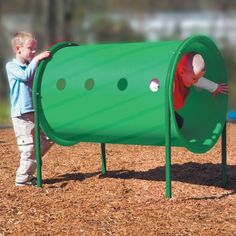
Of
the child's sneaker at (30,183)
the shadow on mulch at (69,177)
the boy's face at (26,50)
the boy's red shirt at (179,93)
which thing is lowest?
the shadow on mulch at (69,177)

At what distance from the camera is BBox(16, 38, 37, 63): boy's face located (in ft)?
15.6

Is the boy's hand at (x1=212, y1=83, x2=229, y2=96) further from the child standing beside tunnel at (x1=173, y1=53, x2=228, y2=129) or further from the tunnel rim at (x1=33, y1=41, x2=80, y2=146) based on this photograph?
the tunnel rim at (x1=33, y1=41, x2=80, y2=146)

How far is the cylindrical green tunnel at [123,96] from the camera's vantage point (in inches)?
167

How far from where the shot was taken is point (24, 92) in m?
4.79

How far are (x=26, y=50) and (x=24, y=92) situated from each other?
13.7 inches

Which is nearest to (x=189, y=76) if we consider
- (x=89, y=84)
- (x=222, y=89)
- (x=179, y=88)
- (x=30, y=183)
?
(x=179, y=88)

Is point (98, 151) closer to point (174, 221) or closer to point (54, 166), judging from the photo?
point (54, 166)

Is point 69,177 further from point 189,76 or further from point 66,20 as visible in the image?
point 66,20

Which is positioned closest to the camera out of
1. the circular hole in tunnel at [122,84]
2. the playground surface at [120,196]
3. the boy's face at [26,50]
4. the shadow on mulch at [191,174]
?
the playground surface at [120,196]

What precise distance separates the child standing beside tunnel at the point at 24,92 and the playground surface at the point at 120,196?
0.25 m

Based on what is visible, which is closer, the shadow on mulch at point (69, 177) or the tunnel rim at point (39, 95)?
the tunnel rim at point (39, 95)

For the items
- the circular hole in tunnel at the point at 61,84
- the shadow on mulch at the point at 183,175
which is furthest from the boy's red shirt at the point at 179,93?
the circular hole in tunnel at the point at 61,84

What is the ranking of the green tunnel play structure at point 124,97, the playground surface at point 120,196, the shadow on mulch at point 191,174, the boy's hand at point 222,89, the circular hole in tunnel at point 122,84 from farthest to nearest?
1. the shadow on mulch at point 191,174
2. the boy's hand at point 222,89
3. the circular hole in tunnel at point 122,84
4. the green tunnel play structure at point 124,97
5. the playground surface at point 120,196

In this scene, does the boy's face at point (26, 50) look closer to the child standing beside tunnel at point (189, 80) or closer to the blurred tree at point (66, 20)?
the child standing beside tunnel at point (189, 80)
